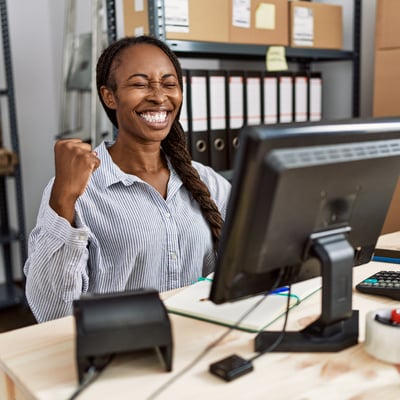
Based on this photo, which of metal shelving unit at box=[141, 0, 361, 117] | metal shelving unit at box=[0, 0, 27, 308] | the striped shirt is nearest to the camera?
the striped shirt

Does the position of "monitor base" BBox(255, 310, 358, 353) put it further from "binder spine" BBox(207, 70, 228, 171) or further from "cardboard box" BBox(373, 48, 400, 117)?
"cardboard box" BBox(373, 48, 400, 117)

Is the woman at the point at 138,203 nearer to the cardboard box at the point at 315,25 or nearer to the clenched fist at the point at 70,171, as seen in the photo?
the clenched fist at the point at 70,171

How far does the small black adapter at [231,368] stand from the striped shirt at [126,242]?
47 cm

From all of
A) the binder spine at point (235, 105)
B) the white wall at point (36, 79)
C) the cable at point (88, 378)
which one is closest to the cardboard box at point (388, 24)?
the binder spine at point (235, 105)

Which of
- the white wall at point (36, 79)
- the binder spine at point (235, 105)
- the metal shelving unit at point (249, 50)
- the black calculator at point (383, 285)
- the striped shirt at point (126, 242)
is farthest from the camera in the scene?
the white wall at point (36, 79)

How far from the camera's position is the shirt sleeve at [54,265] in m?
1.06

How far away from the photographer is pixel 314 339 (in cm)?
82

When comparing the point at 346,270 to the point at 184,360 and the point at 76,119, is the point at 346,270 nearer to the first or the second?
the point at 184,360

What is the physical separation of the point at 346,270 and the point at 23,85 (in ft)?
8.67

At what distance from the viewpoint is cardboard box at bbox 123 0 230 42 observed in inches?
70.1

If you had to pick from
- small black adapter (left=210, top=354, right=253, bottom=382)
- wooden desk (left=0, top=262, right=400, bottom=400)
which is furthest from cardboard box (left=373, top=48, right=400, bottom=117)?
small black adapter (left=210, top=354, right=253, bottom=382)

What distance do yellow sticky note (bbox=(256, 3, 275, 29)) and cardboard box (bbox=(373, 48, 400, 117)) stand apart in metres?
0.41

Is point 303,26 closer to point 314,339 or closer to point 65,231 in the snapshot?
point 65,231

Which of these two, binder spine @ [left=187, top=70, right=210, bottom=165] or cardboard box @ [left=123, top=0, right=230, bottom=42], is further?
binder spine @ [left=187, top=70, right=210, bottom=165]
